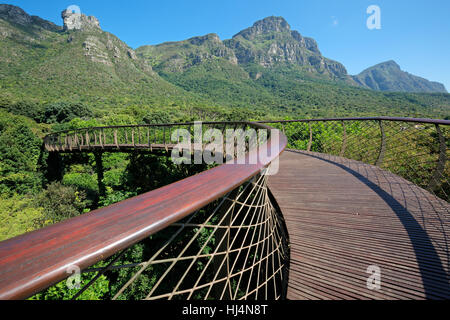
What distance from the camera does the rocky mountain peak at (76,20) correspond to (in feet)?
283

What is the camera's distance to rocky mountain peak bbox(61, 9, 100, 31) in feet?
283

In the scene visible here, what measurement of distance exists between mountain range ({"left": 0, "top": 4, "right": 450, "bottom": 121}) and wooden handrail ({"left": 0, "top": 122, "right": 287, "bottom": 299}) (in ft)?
159

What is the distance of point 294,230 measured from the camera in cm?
222

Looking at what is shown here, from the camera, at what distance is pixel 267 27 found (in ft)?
604

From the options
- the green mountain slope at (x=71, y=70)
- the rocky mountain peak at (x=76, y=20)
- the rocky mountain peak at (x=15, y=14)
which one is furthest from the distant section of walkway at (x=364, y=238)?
the rocky mountain peak at (x=15, y=14)

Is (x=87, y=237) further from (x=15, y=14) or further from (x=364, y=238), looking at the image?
(x=15, y=14)

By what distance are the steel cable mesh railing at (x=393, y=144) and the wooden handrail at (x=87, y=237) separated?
8.54 ft

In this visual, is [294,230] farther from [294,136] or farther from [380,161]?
[294,136]

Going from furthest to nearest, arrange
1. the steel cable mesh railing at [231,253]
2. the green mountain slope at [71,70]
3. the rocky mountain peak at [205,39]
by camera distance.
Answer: the rocky mountain peak at [205,39]
the green mountain slope at [71,70]
the steel cable mesh railing at [231,253]

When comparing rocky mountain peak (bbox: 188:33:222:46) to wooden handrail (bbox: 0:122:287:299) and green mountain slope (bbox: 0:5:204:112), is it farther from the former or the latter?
wooden handrail (bbox: 0:122:287:299)

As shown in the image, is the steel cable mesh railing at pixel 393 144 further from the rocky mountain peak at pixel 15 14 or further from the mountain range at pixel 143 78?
the rocky mountain peak at pixel 15 14

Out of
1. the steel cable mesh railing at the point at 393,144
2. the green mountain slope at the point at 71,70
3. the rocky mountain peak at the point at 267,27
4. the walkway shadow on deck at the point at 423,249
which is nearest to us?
the walkway shadow on deck at the point at 423,249

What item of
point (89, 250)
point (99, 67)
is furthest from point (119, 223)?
point (99, 67)

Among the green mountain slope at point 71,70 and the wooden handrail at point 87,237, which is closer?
the wooden handrail at point 87,237
